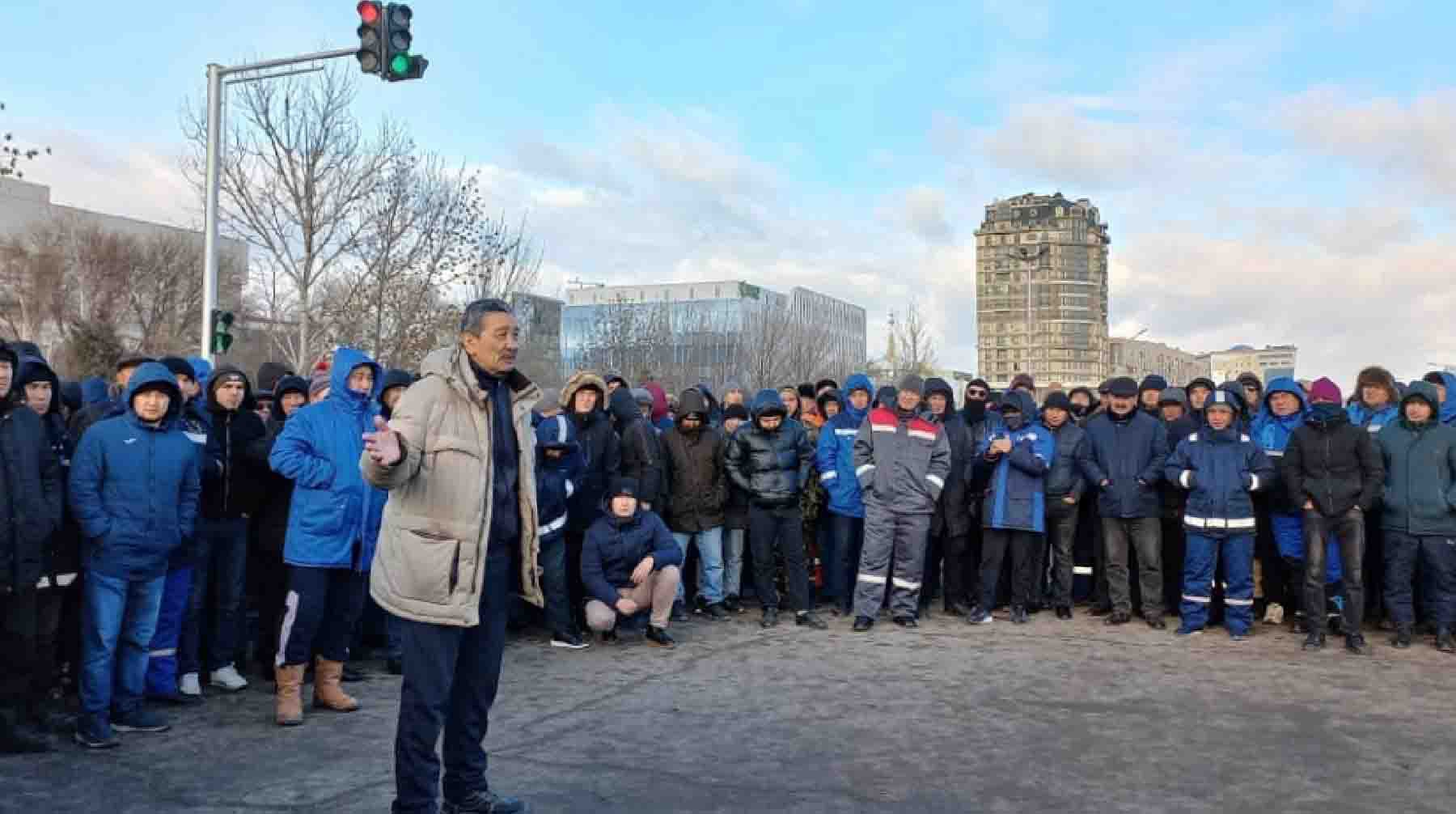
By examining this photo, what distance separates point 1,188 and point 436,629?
6333cm

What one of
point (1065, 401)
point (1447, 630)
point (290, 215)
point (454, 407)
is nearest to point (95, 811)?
point (454, 407)

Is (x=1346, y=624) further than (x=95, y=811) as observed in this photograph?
Yes

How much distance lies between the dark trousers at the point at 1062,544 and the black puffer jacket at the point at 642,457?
3.86 metres

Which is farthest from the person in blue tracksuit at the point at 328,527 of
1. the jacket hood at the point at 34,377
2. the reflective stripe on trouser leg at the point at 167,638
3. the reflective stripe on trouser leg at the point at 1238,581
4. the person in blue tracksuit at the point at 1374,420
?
the person in blue tracksuit at the point at 1374,420

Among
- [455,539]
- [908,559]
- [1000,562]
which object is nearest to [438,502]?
[455,539]

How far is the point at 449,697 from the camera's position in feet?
15.9

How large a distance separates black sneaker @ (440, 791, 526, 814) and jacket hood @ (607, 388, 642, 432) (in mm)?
5975

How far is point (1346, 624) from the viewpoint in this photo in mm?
9508

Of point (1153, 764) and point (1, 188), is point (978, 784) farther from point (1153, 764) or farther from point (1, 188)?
point (1, 188)

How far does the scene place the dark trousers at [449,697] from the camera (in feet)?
15.0

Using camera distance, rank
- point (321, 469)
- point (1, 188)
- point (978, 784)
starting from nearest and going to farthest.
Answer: point (978, 784) < point (321, 469) < point (1, 188)

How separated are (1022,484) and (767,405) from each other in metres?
2.57

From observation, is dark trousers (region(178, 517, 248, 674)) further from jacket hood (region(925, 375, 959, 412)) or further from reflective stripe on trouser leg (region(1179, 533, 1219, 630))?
reflective stripe on trouser leg (region(1179, 533, 1219, 630))

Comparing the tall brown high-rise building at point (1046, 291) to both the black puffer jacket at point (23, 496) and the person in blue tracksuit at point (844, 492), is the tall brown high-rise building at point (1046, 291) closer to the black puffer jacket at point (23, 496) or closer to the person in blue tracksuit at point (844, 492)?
the person in blue tracksuit at point (844, 492)
